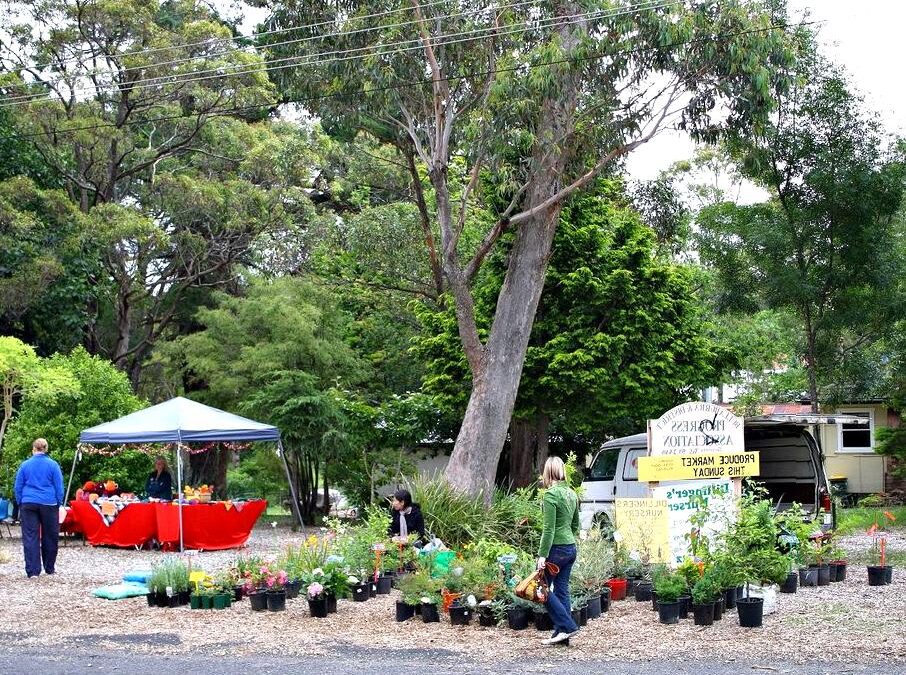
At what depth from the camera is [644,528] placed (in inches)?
474

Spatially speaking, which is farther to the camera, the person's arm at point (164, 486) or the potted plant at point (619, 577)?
the person's arm at point (164, 486)

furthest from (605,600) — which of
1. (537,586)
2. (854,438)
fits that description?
(854,438)

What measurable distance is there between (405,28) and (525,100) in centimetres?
254

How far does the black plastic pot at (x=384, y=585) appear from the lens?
11500 millimetres

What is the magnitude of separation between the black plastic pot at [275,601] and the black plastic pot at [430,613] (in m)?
1.51

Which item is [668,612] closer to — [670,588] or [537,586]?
[670,588]

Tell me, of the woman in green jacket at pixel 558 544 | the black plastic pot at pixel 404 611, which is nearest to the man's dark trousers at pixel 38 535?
the black plastic pot at pixel 404 611

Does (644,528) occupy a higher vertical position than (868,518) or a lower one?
higher

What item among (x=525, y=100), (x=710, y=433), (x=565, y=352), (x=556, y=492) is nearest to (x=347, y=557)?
(x=556, y=492)

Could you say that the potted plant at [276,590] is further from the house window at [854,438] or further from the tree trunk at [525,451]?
the house window at [854,438]

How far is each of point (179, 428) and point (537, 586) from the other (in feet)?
31.5

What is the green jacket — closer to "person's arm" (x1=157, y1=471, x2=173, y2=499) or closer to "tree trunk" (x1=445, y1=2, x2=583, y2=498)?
"tree trunk" (x1=445, y1=2, x2=583, y2=498)

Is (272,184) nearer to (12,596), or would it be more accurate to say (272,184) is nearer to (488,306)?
(488,306)

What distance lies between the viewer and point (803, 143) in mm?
21141
